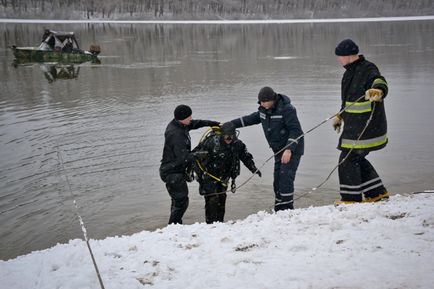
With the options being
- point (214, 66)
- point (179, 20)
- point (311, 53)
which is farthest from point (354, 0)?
point (214, 66)

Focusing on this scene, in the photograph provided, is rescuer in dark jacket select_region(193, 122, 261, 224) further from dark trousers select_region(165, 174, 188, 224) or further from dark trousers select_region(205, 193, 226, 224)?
dark trousers select_region(165, 174, 188, 224)

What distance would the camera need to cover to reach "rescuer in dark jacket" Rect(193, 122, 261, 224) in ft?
20.2

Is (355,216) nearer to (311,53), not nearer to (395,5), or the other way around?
(311,53)

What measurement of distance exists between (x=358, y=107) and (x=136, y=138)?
7785 mm

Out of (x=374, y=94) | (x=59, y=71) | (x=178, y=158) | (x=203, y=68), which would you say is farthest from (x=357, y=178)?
(x=59, y=71)

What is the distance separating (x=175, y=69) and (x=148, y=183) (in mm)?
19998

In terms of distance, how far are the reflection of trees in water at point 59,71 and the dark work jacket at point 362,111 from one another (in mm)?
21067

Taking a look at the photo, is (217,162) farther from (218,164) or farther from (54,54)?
(54,54)

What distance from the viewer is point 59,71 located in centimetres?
2797

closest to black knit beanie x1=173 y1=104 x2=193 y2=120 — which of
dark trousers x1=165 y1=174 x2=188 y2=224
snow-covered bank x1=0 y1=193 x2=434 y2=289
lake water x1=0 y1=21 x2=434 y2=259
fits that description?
dark trousers x1=165 y1=174 x2=188 y2=224

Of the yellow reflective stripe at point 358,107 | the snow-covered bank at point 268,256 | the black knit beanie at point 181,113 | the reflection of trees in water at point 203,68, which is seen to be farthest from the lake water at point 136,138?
the yellow reflective stripe at point 358,107

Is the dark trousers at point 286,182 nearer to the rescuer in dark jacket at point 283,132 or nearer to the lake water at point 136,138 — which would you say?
the rescuer in dark jacket at point 283,132

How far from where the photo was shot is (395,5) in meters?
116

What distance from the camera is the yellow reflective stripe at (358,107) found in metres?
5.30
